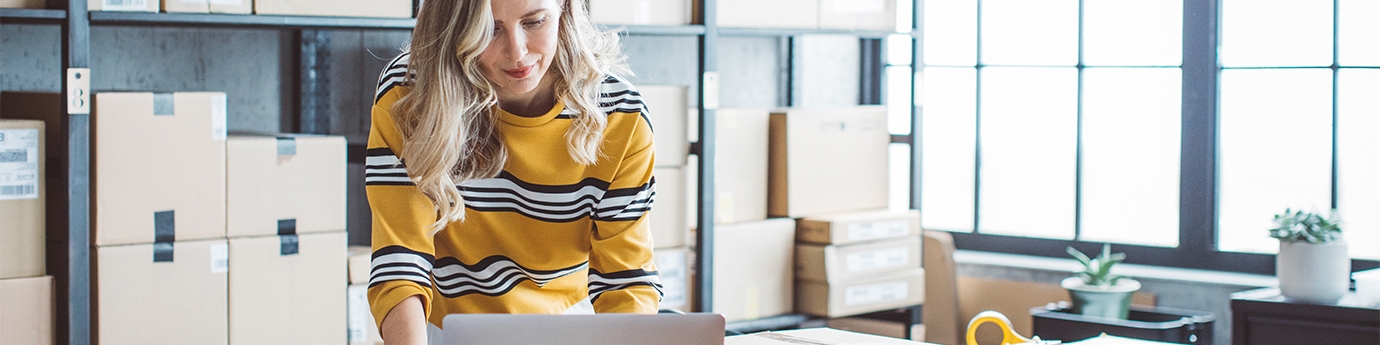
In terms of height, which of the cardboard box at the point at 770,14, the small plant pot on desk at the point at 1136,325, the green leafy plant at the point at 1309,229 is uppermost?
the cardboard box at the point at 770,14

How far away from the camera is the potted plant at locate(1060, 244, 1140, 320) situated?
3496 mm

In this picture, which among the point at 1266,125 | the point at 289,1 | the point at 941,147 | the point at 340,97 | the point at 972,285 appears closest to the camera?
the point at 289,1

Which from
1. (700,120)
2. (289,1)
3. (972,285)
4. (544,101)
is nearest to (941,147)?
(972,285)

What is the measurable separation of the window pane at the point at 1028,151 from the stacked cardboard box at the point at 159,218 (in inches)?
99.3

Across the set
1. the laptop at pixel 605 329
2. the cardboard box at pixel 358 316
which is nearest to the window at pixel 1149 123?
the cardboard box at pixel 358 316

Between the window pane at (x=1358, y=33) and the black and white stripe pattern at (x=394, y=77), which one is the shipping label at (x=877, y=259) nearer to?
the window pane at (x=1358, y=33)

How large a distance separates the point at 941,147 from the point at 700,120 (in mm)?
1337

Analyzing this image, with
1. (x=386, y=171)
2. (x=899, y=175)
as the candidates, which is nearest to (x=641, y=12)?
(x=899, y=175)

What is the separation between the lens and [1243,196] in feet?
12.5

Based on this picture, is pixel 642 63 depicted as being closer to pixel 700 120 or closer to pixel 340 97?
pixel 700 120

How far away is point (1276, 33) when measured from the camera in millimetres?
3695

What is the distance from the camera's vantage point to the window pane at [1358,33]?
139 inches

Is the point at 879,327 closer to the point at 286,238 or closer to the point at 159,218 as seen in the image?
the point at 286,238

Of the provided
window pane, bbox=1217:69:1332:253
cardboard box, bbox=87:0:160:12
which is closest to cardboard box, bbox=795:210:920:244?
window pane, bbox=1217:69:1332:253
